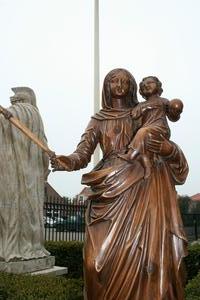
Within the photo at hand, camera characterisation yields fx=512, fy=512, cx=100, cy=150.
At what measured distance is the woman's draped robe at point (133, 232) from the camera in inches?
121

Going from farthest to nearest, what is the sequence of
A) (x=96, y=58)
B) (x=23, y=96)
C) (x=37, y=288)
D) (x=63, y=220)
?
1. (x=96, y=58)
2. (x=63, y=220)
3. (x=23, y=96)
4. (x=37, y=288)

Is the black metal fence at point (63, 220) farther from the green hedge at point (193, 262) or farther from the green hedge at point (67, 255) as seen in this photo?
the green hedge at point (193, 262)

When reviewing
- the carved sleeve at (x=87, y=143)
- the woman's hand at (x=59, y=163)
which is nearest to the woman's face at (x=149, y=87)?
the carved sleeve at (x=87, y=143)

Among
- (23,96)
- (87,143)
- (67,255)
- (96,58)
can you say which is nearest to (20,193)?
(23,96)

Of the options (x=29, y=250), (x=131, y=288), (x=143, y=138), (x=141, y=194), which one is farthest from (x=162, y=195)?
(x=29, y=250)

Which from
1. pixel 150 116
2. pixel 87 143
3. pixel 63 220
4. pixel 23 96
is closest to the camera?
pixel 150 116

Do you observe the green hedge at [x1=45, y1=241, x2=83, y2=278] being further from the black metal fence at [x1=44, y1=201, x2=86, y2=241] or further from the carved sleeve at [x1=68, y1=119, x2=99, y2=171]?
the carved sleeve at [x1=68, y1=119, x2=99, y2=171]

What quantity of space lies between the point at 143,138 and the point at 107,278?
87cm

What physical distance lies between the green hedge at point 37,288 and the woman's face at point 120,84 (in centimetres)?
248

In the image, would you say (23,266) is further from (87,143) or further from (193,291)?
(87,143)

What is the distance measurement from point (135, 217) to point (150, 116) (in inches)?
25.8

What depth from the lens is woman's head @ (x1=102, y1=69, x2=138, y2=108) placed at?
137 inches

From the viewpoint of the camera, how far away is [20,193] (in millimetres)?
7512

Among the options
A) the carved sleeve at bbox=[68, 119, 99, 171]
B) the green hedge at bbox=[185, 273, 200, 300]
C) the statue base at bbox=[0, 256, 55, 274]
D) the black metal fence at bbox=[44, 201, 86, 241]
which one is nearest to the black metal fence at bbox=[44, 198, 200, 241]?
the black metal fence at bbox=[44, 201, 86, 241]
